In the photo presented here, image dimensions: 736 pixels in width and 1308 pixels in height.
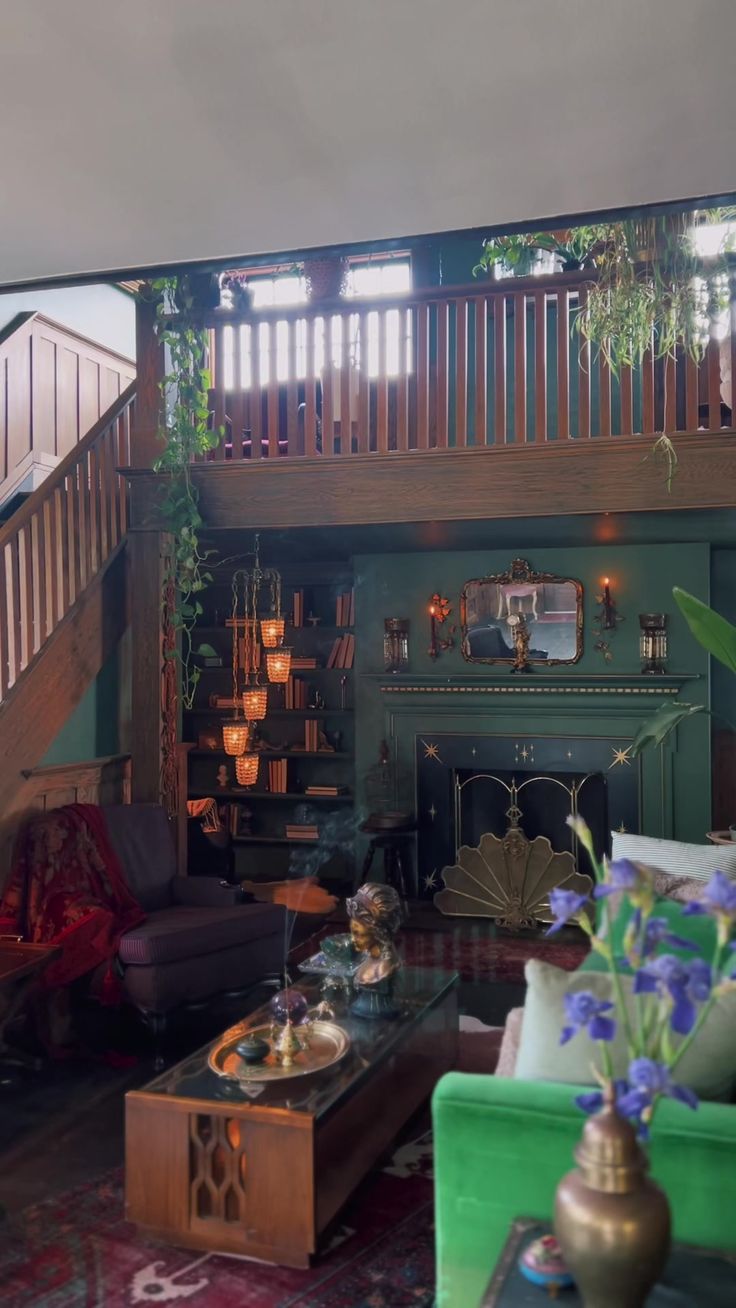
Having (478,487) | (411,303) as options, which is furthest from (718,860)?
(411,303)

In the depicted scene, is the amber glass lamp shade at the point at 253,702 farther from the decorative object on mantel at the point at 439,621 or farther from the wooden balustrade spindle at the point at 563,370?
the wooden balustrade spindle at the point at 563,370

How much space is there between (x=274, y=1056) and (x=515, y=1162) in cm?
118

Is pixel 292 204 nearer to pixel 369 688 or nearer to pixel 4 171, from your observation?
pixel 4 171

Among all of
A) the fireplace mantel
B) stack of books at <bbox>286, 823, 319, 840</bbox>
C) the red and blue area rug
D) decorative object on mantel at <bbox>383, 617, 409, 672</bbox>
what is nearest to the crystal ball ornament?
the red and blue area rug

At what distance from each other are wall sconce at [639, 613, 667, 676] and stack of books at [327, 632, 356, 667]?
2.07m

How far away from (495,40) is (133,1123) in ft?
8.42

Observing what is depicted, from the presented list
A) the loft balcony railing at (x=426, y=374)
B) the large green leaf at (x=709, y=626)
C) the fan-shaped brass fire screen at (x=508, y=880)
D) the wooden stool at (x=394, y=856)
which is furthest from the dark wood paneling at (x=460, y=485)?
the fan-shaped brass fire screen at (x=508, y=880)

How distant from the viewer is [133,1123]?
267cm

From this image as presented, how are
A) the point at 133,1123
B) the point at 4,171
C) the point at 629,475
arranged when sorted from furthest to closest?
the point at 629,475 → the point at 133,1123 → the point at 4,171

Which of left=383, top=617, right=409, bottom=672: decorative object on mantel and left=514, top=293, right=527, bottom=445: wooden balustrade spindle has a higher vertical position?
left=514, top=293, right=527, bottom=445: wooden balustrade spindle

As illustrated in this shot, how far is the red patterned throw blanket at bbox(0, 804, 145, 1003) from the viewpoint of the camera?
422 cm

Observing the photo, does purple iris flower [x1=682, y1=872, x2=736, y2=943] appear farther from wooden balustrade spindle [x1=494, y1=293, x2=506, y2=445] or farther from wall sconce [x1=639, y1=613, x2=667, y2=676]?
Answer: wall sconce [x1=639, y1=613, x2=667, y2=676]

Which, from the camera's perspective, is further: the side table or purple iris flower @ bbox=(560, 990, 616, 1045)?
the side table

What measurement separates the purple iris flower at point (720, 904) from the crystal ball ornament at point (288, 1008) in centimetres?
200
